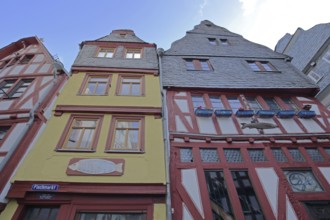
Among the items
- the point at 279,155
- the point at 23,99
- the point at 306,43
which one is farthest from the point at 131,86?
the point at 306,43

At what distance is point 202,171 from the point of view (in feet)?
20.3

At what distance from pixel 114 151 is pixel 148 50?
678 centimetres

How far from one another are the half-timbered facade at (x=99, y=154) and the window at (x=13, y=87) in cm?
224

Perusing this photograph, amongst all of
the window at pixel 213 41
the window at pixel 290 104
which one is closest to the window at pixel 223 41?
the window at pixel 213 41

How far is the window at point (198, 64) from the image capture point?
34.3ft

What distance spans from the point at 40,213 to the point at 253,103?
27.2ft

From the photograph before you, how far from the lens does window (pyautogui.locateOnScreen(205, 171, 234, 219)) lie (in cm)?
546

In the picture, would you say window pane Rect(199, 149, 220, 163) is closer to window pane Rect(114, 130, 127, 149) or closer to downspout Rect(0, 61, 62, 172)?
window pane Rect(114, 130, 127, 149)

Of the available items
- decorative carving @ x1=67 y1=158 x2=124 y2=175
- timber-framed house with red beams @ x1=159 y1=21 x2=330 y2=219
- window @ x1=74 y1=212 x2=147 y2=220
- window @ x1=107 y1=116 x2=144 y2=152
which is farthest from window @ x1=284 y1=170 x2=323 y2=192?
decorative carving @ x1=67 y1=158 x2=124 y2=175

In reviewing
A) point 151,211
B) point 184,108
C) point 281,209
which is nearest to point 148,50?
point 184,108

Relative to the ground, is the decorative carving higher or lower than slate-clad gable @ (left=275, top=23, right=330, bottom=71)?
lower

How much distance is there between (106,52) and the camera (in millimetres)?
11133

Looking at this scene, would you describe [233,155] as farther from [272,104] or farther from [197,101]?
[272,104]

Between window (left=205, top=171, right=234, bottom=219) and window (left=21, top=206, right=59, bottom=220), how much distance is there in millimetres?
4098
